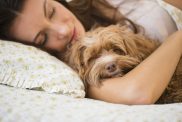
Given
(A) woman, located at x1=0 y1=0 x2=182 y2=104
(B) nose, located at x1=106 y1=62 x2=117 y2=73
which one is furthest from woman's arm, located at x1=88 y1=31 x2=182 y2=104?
(B) nose, located at x1=106 y1=62 x2=117 y2=73

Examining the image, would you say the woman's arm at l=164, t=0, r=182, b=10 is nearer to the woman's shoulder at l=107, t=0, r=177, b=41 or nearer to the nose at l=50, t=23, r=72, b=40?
the woman's shoulder at l=107, t=0, r=177, b=41

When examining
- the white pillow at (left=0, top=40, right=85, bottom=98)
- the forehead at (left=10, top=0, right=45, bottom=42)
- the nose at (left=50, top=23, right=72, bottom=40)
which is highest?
the forehead at (left=10, top=0, right=45, bottom=42)

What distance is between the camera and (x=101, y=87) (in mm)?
1516

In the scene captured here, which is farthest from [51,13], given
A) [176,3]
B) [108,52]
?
[176,3]

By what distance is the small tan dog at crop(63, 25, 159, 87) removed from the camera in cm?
167

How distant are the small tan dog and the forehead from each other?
229mm

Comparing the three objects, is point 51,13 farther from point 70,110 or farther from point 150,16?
point 70,110

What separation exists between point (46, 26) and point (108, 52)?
0.36 meters

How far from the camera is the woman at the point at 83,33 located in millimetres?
1397

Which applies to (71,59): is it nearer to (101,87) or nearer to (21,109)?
(101,87)

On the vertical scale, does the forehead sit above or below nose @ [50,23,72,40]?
above

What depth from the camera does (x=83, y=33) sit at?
184 centimetres

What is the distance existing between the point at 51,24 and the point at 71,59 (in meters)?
0.22

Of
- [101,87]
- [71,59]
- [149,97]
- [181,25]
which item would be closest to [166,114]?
[149,97]
